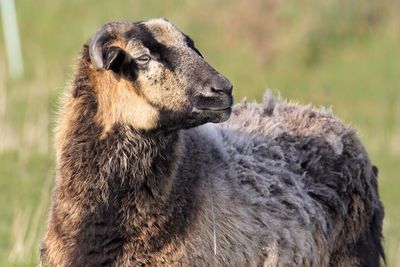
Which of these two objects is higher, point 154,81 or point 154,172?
point 154,81

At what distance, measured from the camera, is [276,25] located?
120 ft

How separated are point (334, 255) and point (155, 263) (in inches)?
107

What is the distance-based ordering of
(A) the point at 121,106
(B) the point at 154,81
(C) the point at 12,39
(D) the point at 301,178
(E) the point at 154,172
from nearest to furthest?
(B) the point at 154,81, (A) the point at 121,106, (E) the point at 154,172, (D) the point at 301,178, (C) the point at 12,39

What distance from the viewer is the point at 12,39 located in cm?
3641

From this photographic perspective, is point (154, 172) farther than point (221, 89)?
Yes

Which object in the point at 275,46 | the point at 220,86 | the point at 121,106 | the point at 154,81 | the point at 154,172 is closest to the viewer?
the point at 220,86

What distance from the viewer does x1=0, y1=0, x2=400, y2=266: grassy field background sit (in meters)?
32.6

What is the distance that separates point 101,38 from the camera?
875 cm

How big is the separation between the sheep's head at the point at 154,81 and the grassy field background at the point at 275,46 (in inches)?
794

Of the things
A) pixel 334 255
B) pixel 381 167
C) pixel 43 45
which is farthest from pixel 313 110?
pixel 43 45

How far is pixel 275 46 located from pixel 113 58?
91.3 ft

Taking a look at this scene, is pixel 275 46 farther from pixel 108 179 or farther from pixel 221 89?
pixel 221 89

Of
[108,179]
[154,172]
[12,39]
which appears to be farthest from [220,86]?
[12,39]

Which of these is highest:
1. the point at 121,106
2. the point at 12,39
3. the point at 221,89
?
the point at 12,39
